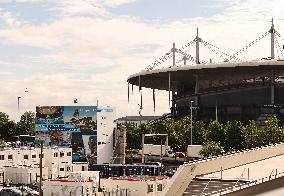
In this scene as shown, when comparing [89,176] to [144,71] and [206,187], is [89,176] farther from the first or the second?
[144,71]

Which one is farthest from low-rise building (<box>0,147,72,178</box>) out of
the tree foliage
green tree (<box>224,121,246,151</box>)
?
green tree (<box>224,121,246,151</box>)

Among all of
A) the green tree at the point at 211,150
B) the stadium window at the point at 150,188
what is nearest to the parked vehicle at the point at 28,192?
the stadium window at the point at 150,188

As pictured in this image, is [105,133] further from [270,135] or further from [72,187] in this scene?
[72,187]

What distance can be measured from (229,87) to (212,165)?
107 meters

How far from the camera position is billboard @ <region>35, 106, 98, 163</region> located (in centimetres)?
9325

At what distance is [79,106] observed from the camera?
3735 inches

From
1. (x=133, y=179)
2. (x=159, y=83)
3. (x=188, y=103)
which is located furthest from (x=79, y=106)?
(x=159, y=83)

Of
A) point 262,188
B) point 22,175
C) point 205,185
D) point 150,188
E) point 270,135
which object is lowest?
point 22,175

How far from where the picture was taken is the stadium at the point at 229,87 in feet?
441

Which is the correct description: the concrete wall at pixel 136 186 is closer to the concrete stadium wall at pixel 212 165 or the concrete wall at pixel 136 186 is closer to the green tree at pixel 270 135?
the concrete stadium wall at pixel 212 165

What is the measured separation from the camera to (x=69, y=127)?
9519cm

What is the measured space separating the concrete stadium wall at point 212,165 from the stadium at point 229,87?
253 feet

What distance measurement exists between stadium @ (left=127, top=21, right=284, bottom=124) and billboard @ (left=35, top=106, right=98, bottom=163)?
133 ft

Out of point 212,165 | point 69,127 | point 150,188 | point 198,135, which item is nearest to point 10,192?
point 150,188
